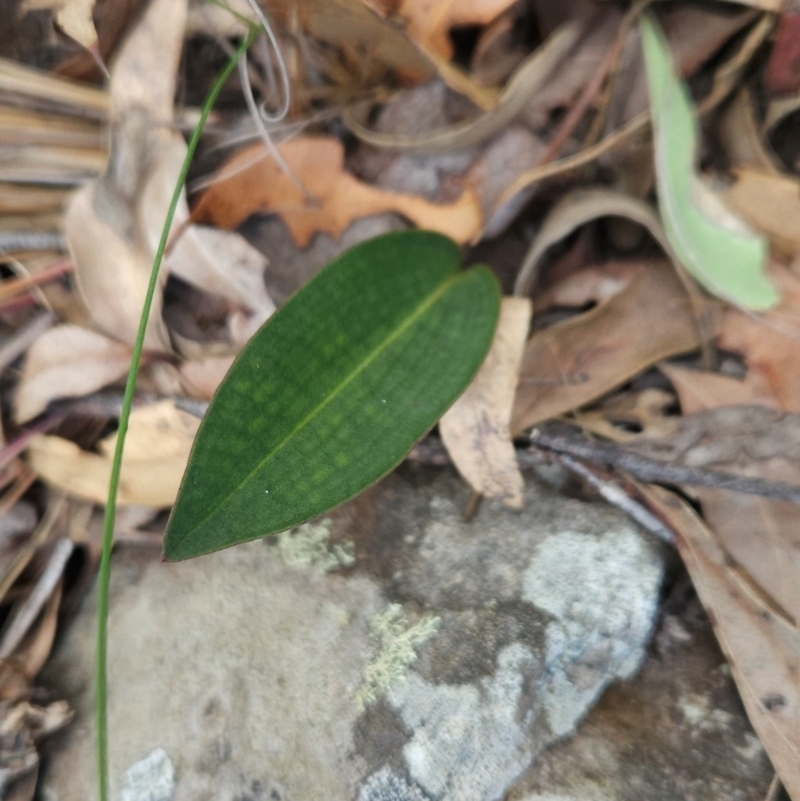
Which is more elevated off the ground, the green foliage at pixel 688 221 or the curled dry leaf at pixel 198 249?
the green foliage at pixel 688 221

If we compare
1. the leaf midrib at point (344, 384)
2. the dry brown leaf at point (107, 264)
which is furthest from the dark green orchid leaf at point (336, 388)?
the dry brown leaf at point (107, 264)

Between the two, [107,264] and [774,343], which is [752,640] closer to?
[774,343]

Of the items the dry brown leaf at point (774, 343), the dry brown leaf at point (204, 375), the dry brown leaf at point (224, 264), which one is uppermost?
the dry brown leaf at point (774, 343)

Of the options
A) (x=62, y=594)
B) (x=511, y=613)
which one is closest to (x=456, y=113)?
(x=511, y=613)

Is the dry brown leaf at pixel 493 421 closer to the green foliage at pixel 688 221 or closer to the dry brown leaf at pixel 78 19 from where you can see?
the green foliage at pixel 688 221

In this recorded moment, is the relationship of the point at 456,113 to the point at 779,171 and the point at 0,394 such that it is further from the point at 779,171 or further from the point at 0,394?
the point at 0,394

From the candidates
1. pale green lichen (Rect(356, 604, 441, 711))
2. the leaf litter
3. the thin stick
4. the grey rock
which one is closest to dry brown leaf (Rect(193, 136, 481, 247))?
the leaf litter

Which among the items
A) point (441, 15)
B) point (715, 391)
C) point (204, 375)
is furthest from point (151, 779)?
point (441, 15)
